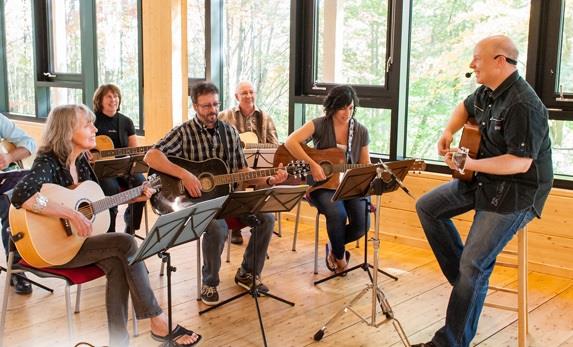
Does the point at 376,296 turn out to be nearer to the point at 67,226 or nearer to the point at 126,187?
the point at 67,226

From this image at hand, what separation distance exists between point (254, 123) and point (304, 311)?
197 cm

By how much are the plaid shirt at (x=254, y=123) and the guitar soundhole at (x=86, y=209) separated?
7.18 ft

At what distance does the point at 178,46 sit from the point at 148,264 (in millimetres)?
2590

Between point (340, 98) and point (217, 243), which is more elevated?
point (340, 98)

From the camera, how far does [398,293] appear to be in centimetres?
407

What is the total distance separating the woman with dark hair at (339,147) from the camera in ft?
14.1

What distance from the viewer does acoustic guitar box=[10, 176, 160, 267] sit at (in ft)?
9.39

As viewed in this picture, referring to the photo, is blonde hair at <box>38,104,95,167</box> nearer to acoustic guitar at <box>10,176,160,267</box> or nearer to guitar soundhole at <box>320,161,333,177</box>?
acoustic guitar at <box>10,176,160,267</box>

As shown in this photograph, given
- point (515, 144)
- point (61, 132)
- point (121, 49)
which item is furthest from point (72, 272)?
point (121, 49)

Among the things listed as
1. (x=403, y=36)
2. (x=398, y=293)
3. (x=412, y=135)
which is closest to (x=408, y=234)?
(x=412, y=135)

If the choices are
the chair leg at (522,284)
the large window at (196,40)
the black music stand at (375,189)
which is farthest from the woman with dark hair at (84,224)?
the large window at (196,40)

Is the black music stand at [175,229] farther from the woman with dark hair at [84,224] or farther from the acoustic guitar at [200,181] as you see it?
the acoustic guitar at [200,181]

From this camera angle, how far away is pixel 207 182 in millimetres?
3869

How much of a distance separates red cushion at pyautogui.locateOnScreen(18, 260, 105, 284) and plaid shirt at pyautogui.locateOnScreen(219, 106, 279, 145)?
2.38 meters
